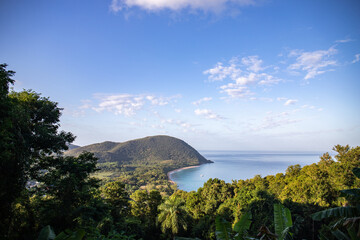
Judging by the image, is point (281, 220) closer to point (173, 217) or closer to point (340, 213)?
point (340, 213)

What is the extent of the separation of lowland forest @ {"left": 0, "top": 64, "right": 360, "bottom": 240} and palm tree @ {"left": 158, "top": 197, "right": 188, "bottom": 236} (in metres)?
0.07

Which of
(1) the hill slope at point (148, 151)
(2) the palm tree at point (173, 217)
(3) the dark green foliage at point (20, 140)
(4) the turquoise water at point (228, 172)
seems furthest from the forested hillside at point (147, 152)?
(3) the dark green foliage at point (20, 140)

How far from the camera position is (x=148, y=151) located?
415 feet

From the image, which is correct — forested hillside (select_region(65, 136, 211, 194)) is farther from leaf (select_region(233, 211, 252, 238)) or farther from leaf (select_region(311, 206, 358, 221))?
leaf (select_region(233, 211, 252, 238))

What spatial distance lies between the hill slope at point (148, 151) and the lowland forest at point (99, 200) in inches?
3662

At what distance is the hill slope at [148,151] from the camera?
4363 inches

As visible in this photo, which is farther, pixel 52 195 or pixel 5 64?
pixel 52 195

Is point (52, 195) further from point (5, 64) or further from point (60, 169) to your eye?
point (5, 64)

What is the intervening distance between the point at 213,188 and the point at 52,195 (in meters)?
14.9

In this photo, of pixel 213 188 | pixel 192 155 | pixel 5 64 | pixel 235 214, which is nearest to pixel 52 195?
pixel 5 64

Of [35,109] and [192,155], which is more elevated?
[35,109]

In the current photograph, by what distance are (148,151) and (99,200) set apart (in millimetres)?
120877

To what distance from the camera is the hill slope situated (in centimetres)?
11081

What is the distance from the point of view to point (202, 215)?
1673cm
